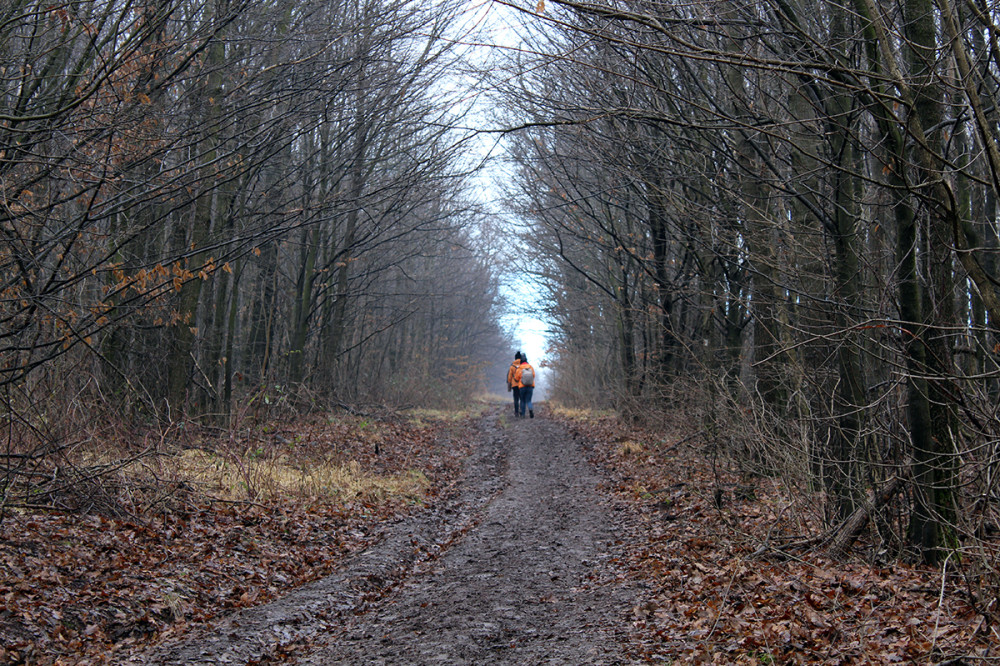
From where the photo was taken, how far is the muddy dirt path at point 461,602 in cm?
485

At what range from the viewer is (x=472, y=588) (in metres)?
6.35

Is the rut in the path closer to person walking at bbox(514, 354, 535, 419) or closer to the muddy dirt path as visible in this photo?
the muddy dirt path

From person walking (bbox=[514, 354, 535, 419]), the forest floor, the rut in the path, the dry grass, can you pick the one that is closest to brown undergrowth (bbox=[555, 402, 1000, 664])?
the forest floor

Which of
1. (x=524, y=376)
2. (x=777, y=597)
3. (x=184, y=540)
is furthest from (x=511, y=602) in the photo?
(x=524, y=376)

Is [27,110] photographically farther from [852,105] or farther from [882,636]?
[882,636]

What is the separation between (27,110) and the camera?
21.8 ft

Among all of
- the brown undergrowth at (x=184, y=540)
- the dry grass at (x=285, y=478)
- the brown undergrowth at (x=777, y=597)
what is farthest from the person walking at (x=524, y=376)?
the brown undergrowth at (x=777, y=597)

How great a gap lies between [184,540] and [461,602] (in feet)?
9.46

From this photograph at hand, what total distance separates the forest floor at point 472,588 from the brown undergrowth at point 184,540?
0.02 metres

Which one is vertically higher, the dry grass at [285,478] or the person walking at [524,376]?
the person walking at [524,376]

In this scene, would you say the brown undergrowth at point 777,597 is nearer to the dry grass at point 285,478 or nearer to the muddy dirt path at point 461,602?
the muddy dirt path at point 461,602

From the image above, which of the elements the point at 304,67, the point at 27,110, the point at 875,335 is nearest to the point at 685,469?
the point at 875,335

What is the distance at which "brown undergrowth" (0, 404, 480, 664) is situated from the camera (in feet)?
16.2

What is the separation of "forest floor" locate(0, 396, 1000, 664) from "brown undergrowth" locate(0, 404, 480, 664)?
0.02 meters
